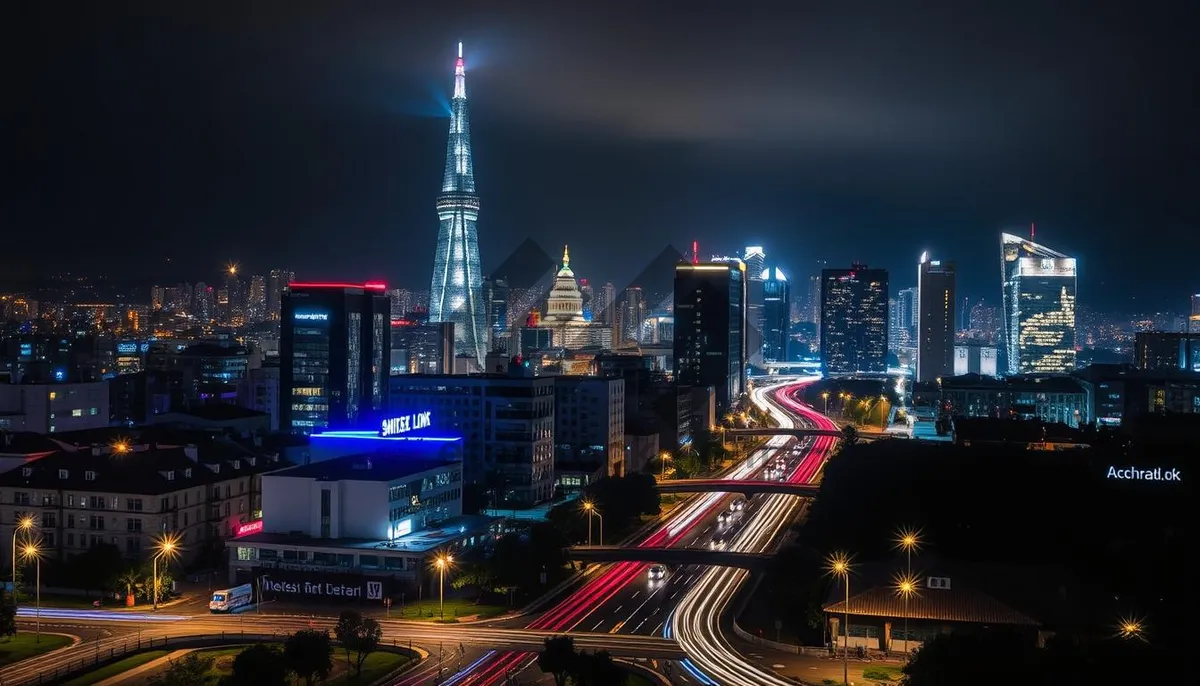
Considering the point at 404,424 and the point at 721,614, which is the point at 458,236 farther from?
the point at 721,614

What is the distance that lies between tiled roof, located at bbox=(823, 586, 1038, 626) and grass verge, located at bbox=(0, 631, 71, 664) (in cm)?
2042

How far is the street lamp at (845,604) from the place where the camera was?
89.2 ft

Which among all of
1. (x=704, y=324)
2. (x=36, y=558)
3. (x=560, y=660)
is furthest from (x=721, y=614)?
(x=704, y=324)

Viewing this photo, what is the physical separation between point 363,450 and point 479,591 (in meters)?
15.1

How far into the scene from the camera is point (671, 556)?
1673 inches

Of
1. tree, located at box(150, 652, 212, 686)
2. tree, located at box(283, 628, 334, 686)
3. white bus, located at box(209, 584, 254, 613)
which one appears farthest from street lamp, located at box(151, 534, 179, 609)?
tree, located at box(283, 628, 334, 686)

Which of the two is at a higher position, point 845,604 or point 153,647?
point 845,604

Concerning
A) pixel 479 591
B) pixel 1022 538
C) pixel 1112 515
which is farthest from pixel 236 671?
pixel 1112 515

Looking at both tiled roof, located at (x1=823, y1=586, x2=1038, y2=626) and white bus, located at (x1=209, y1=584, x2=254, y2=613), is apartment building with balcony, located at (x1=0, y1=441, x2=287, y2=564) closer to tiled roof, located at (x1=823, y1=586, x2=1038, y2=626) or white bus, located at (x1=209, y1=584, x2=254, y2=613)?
white bus, located at (x1=209, y1=584, x2=254, y2=613)

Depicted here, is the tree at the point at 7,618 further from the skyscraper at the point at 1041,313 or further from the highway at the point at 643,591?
the skyscraper at the point at 1041,313

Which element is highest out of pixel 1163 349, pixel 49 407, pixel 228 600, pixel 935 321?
pixel 935 321

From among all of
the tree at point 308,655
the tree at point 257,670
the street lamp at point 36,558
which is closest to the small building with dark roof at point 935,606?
the tree at point 308,655

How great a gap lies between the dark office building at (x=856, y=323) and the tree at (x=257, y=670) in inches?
6890

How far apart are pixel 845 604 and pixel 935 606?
242 cm
